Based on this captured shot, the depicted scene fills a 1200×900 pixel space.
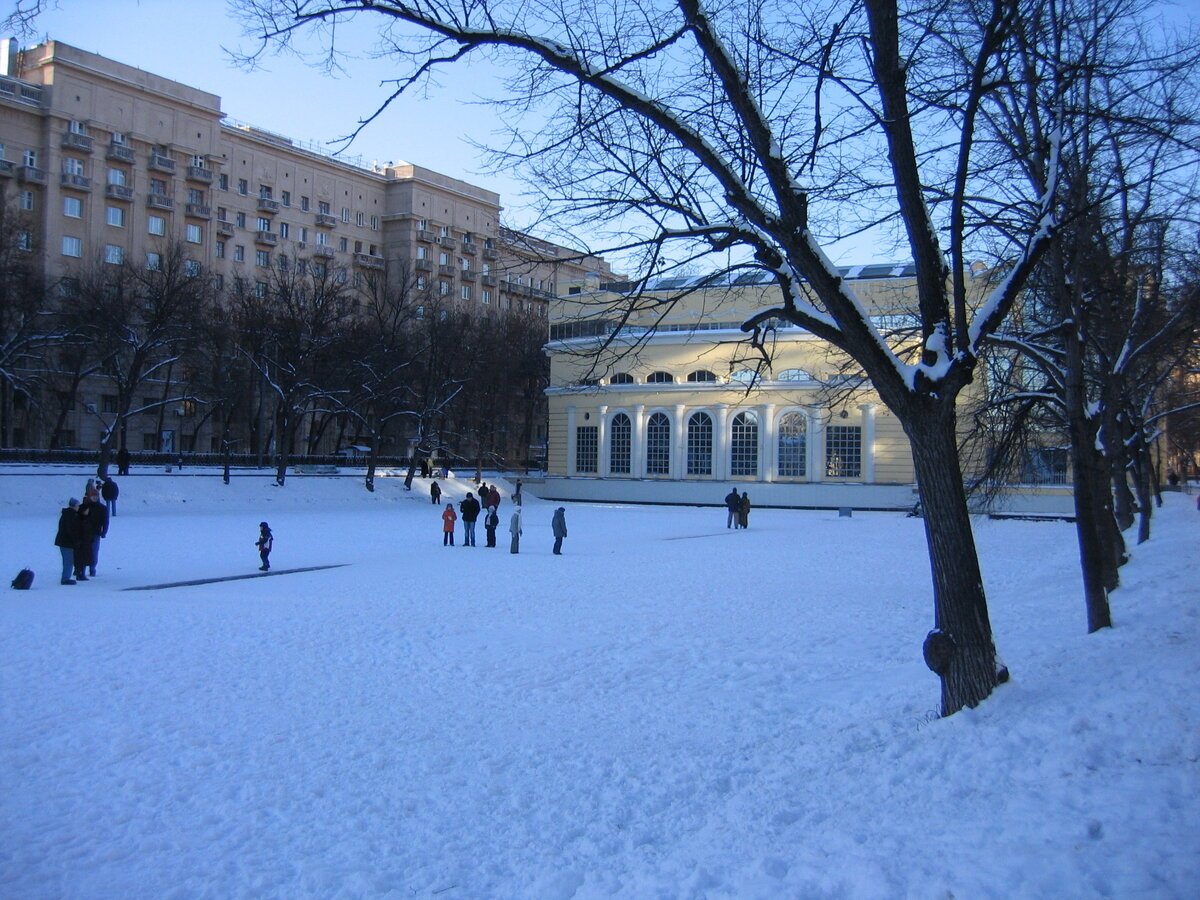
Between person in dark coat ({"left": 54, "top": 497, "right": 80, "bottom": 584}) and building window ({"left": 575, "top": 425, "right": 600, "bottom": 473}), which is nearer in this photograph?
person in dark coat ({"left": 54, "top": 497, "right": 80, "bottom": 584})

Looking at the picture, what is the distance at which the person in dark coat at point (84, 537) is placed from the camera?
57.0 feet

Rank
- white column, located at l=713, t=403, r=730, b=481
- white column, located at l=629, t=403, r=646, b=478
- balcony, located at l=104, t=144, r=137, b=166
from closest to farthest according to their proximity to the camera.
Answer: white column, located at l=713, t=403, r=730, b=481 → balcony, located at l=104, t=144, r=137, b=166 → white column, located at l=629, t=403, r=646, b=478

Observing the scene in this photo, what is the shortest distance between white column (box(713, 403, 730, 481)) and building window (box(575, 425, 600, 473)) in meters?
8.65

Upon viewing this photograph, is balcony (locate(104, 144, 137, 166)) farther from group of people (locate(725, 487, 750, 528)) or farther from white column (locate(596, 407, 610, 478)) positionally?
group of people (locate(725, 487, 750, 528))

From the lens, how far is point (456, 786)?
721 cm

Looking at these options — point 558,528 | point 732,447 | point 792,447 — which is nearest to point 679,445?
point 732,447

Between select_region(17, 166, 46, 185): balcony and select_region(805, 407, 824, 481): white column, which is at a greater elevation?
select_region(17, 166, 46, 185): balcony

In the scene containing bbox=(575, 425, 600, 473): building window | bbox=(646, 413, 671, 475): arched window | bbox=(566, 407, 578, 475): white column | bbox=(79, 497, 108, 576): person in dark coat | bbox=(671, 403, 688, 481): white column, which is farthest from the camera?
bbox=(566, 407, 578, 475): white column

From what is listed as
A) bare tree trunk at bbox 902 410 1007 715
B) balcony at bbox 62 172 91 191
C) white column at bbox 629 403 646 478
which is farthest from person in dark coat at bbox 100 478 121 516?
white column at bbox 629 403 646 478

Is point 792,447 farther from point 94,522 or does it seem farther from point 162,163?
point 94,522

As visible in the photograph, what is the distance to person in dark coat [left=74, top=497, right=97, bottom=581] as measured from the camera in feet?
57.0

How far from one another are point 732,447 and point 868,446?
8267 millimetres

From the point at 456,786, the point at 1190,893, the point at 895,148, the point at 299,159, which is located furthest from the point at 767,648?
the point at 299,159

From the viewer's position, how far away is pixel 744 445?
59719 mm
